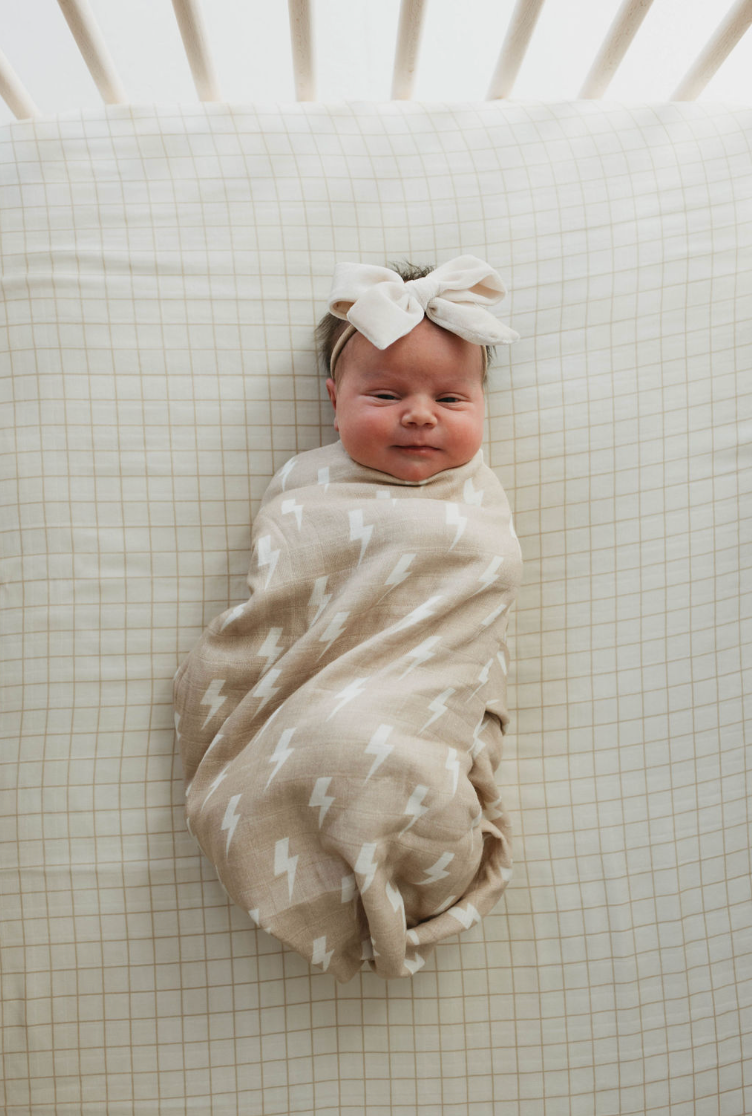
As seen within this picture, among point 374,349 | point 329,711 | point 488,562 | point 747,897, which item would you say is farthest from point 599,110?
point 747,897

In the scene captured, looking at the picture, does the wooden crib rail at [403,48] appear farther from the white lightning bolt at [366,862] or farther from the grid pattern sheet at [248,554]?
the white lightning bolt at [366,862]

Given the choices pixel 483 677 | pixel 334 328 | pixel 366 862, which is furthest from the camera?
pixel 334 328

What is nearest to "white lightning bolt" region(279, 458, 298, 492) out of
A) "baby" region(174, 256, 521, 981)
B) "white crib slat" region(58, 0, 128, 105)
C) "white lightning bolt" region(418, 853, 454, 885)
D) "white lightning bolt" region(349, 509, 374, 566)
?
"baby" region(174, 256, 521, 981)

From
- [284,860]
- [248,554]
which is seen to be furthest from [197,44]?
[284,860]

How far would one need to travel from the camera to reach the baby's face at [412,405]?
1.02 metres

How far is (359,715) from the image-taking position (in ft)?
3.03

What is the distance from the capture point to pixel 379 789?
2.95 feet

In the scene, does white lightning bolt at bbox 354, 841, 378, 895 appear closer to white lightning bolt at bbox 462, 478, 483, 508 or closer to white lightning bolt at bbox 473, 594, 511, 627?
white lightning bolt at bbox 473, 594, 511, 627

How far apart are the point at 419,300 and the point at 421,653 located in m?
0.38

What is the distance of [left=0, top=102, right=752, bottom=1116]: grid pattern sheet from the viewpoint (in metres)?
1.02

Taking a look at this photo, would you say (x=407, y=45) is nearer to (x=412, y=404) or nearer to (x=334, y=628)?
(x=412, y=404)

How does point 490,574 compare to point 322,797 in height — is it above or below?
above

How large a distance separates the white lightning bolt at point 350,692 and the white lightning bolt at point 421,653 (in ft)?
0.13

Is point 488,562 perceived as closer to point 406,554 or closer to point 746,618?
point 406,554
